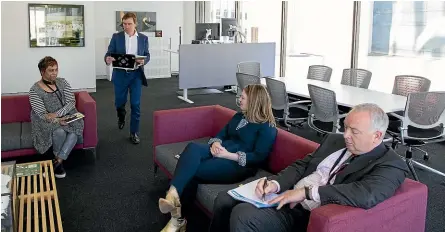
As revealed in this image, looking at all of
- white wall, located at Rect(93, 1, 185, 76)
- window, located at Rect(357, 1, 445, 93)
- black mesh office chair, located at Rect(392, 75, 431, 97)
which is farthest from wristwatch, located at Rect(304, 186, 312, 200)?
white wall, located at Rect(93, 1, 185, 76)

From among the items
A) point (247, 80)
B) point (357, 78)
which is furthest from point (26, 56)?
point (357, 78)

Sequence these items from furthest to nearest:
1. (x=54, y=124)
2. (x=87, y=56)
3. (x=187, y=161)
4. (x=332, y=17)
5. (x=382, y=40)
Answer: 1. (x=87, y=56)
2. (x=332, y=17)
3. (x=382, y=40)
4. (x=54, y=124)
5. (x=187, y=161)

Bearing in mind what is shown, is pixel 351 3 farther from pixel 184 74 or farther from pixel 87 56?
pixel 87 56

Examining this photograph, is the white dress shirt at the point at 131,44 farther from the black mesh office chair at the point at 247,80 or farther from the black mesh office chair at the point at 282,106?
the black mesh office chair at the point at 282,106

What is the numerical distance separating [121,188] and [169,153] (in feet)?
1.96

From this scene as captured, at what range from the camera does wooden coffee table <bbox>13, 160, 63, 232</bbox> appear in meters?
2.53

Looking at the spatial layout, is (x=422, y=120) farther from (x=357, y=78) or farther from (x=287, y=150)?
(x=287, y=150)

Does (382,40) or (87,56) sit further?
(87,56)

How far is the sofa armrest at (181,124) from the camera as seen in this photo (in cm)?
382

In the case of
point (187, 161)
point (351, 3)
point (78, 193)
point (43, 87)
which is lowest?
point (78, 193)

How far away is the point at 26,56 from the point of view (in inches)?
319

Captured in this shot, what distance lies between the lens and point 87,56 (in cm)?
861

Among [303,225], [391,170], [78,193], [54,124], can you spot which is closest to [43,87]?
[54,124]

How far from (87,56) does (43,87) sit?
4690 millimetres
